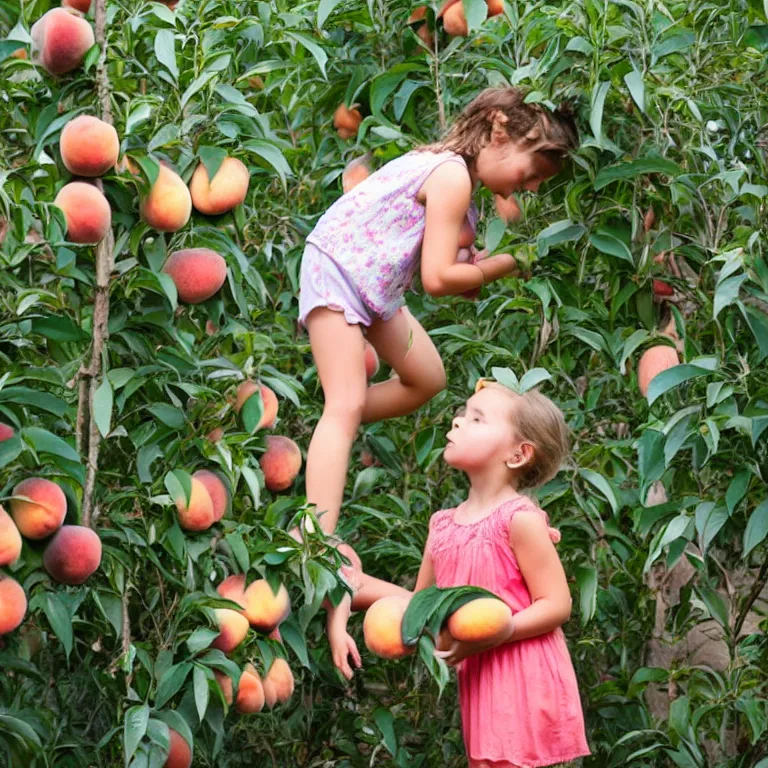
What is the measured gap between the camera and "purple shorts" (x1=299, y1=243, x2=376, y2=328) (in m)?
2.45

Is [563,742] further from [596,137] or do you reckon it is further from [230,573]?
[596,137]

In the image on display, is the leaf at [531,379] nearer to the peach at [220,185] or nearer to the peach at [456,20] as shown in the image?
the peach at [220,185]

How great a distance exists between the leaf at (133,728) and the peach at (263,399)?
0.51 meters

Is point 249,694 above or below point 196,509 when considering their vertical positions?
below

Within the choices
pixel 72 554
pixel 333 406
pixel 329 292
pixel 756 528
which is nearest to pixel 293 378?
pixel 333 406

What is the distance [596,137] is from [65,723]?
1323mm

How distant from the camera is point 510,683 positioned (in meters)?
2.09

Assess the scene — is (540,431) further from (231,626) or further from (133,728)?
(133,728)

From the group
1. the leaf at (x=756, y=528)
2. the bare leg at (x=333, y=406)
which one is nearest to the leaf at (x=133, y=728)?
the bare leg at (x=333, y=406)

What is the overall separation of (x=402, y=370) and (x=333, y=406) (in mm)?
226

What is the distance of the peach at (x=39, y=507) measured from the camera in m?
1.88

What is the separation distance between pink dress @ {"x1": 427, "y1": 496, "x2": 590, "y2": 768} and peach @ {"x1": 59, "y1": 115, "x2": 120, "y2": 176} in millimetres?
831

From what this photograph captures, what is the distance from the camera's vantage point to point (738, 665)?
2.30m

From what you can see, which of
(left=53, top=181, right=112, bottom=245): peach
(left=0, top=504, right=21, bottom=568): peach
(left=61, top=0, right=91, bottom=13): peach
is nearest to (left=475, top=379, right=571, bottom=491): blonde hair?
(left=53, top=181, right=112, bottom=245): peach
